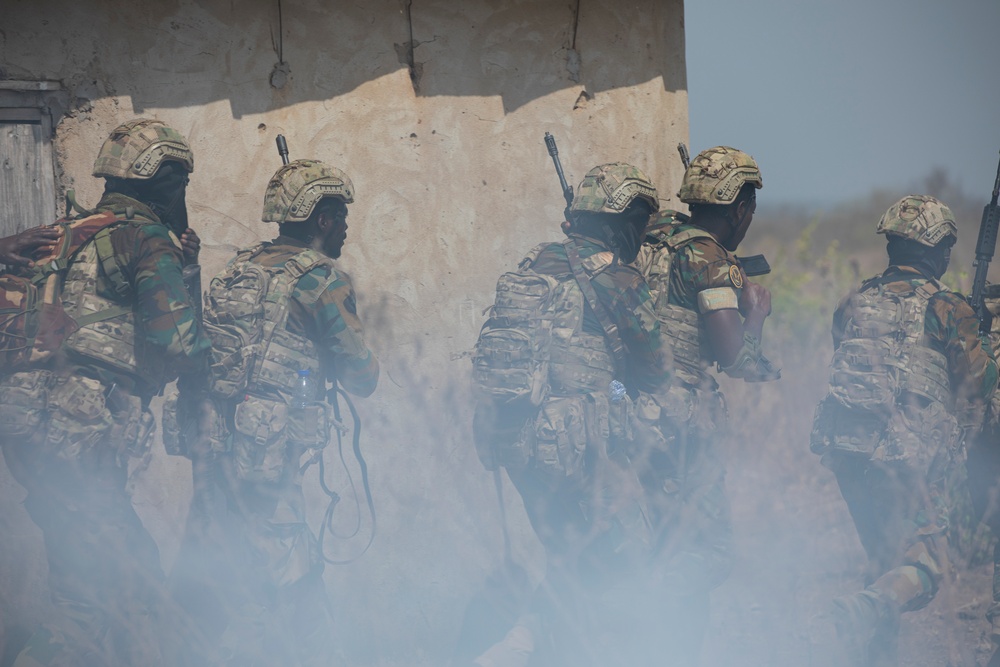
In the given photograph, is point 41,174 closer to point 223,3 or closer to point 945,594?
point 223,3

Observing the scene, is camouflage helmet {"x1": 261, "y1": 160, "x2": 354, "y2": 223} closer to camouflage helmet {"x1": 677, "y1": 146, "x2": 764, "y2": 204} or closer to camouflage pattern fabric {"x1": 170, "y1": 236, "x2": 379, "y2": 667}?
camouflage pattern fabric {"x1": 170, "y1": 236, "x2": 379, "y2": 667}

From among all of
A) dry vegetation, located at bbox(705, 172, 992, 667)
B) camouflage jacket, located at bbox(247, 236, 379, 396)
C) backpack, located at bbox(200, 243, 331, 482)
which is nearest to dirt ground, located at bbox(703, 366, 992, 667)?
dry vegetation, located at bbox(705, 172, 992, 667)

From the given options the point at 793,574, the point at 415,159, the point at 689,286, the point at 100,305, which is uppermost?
the point at 415,159

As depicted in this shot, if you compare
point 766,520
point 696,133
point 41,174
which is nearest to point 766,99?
point 696,133

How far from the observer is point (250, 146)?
6.21 metres

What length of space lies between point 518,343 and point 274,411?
1.17 metres

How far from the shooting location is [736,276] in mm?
5625

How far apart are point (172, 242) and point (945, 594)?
4.91m

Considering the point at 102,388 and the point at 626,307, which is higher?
the point at 626,307

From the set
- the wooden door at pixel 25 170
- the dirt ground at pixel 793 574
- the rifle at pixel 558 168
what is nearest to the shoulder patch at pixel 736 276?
the rifle at pixel 558 168

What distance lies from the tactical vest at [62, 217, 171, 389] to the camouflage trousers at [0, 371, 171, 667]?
139mm

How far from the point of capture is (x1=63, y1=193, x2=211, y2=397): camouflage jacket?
16.3ft

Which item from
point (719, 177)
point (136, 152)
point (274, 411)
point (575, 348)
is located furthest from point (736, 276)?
point (136, 152)

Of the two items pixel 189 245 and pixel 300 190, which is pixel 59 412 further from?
pixel 300 190
